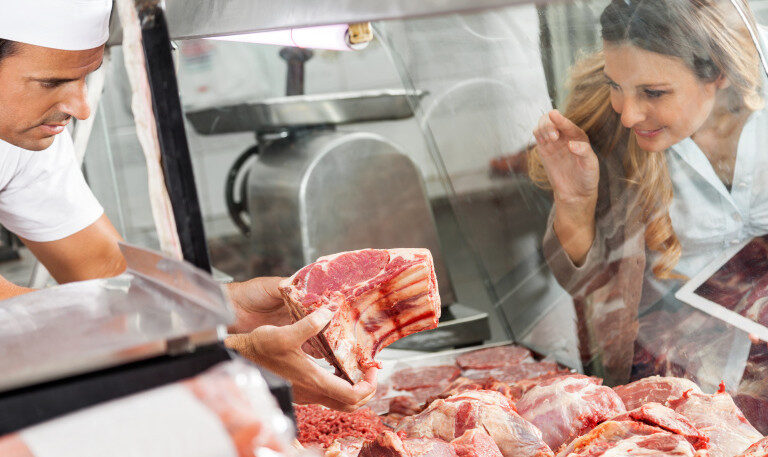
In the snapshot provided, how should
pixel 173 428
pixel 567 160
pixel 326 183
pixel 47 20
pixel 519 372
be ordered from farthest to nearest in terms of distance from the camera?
→ pixel 326 183
pixel 519 372
pixel 567 160
pixel 47 20
pixel 173 428

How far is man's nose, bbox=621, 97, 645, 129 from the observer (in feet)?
4.82

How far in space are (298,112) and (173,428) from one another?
8.82ft

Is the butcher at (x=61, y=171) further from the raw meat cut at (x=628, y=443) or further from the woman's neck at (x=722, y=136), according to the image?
the woman's neck at (x=722, y=136)

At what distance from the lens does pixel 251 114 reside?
3141mm

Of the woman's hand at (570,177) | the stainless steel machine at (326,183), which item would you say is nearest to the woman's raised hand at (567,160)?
the woman's hand at (570,177)

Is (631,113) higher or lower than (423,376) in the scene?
higher

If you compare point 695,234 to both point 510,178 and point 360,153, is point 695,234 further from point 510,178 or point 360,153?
point 360,153

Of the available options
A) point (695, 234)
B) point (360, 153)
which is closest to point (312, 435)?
point (695, 234)

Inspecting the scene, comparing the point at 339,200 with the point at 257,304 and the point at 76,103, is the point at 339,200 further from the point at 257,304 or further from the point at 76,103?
the point at 76,103

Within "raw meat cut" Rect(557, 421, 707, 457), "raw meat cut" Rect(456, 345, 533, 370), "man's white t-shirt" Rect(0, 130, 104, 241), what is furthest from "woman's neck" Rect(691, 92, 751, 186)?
"man's white t-shirt" Rect(0, 130, 104, 241)

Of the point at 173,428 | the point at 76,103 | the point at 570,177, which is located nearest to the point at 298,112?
the point at 570,177

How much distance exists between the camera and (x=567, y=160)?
1.69 meters

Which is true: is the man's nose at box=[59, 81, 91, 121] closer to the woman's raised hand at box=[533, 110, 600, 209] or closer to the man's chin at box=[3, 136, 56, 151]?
the man's chin at box=[3, 136, 56, 151]

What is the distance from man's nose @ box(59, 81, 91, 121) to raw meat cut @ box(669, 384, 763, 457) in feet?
4.22
